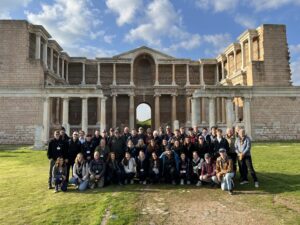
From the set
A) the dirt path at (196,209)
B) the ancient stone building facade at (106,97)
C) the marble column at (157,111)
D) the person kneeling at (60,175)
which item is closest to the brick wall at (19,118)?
the ancient stone building facade at (106,97)

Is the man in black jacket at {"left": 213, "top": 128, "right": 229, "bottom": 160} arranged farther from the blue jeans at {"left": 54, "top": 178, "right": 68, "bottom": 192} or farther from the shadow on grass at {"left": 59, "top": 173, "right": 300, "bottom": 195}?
the blue jeans at {"left": 54, "top": 178, "right": 68, "bottom": 192}

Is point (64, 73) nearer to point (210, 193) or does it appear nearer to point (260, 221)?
point (210, 193)

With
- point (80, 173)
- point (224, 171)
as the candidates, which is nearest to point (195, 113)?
point (224, 171)

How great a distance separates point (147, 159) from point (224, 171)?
9.53 feet

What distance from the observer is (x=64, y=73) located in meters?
40.7

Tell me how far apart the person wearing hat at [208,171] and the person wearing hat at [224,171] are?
305 mm

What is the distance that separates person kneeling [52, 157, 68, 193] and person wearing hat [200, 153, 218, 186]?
469cm

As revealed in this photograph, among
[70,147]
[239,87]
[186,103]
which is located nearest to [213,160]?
[70,147]

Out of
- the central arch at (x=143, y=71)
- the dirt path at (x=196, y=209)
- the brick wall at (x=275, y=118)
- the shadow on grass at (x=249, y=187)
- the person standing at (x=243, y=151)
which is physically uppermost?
the central arch at (x=143, y=71)

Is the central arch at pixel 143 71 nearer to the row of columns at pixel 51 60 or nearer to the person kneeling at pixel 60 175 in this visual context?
the row of columns at pixel 51 60

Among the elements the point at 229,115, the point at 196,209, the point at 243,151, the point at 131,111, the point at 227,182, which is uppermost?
the point at 131,111

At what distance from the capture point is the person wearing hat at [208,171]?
992cm

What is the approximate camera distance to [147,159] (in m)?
10.8

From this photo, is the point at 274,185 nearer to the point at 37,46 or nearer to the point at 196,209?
the point at 196,209
